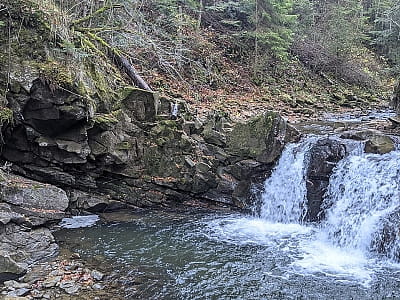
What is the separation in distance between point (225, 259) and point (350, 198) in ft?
13.0

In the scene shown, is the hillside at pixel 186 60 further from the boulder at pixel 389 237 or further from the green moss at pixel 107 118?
the boulder at pixel 389 237

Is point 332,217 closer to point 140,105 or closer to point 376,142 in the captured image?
point 376,142

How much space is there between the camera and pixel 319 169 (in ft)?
34.9

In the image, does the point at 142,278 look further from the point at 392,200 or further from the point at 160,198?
the point at 392,200

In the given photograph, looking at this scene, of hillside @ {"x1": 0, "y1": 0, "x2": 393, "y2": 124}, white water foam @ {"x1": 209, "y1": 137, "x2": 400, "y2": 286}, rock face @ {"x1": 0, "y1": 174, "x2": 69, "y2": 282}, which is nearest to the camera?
rock face @ {"x1": 0, "y1": 174, "x2": 69, "y2": 282}

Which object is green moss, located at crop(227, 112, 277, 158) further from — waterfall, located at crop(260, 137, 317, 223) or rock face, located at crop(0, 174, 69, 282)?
rock face, located at crop(0, 174, 69, 282)

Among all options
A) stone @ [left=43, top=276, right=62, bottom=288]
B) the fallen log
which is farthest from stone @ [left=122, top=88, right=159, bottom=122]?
stone @ [left=43, top=276, right=62, bottom=288]

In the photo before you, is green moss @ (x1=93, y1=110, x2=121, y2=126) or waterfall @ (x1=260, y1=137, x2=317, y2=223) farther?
waterfall @ (x1=260, y1=137, x2=317, y2=223)

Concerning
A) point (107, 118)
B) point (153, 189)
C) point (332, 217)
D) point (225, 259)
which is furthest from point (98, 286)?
point (332, 217)

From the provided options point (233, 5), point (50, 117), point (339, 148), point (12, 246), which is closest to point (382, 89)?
point (233, 5)

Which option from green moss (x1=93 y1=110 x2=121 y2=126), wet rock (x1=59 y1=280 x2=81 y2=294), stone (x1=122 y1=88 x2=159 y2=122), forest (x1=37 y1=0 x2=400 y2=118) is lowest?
wet rock (x1=59 y1=280 x2=81 y2=294)

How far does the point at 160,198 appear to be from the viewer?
421 inches

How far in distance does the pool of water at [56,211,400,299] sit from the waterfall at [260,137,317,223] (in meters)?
0.54

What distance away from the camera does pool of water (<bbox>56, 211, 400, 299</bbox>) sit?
657 centimetres
